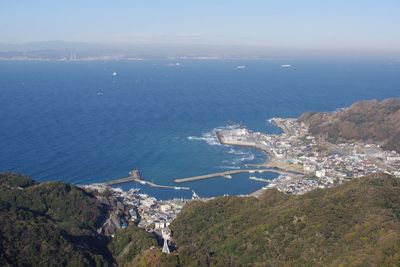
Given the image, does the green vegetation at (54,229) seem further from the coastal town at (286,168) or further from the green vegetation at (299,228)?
the green vegetation at (299,228)

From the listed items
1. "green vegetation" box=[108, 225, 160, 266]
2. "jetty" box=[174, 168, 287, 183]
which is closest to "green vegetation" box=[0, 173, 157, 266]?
"green vegetation" box=[108, 225, 160, 266]

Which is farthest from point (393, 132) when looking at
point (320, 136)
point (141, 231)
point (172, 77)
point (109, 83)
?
point (172, 77)

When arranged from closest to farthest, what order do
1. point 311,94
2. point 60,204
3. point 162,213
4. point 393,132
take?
point 60,204 < point 162,213 < point 393,132 < point 311,94

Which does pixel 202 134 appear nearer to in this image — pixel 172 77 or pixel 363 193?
pixel 363 193

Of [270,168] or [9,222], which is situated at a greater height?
[9,222]

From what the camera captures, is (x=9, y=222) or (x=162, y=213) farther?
(x=162, y=213)

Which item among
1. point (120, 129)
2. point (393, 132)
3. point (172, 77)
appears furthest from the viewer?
point (172, 77)
